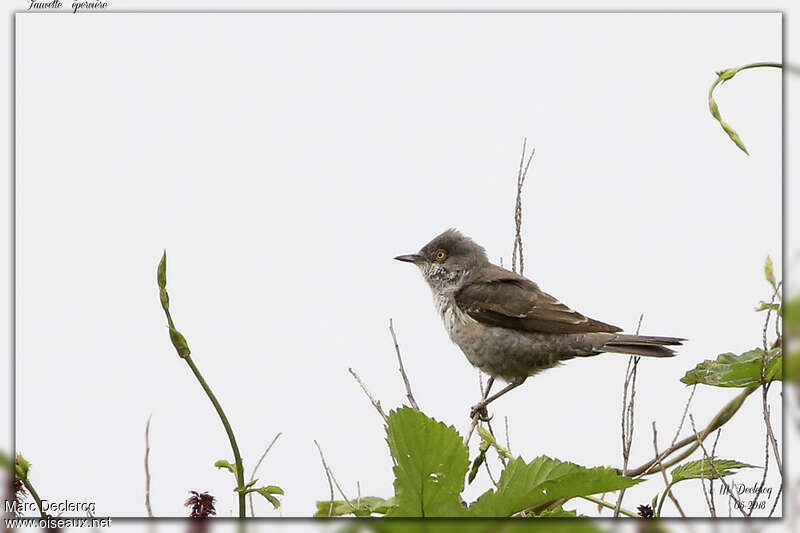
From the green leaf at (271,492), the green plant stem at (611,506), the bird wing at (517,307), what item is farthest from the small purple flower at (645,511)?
the bird wing at (517,307)

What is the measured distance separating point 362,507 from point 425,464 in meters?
0.37

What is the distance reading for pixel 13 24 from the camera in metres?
2.66

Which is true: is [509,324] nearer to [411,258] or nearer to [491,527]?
[411,258]

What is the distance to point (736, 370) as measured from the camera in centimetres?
213

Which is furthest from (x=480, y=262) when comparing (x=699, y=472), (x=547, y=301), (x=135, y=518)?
(x=135, y=518)

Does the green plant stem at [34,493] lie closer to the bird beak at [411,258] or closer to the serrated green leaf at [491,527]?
the serrated green leaf at [491,527]

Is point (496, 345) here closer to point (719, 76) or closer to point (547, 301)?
point (547, 301)

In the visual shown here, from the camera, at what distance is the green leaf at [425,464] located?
1702 mm

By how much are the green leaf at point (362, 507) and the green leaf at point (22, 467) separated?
712mm

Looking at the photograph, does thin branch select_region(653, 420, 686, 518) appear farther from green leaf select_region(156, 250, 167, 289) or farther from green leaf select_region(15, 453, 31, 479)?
green leaf select_region(15, 453, 31, 479)

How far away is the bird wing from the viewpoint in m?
5.39

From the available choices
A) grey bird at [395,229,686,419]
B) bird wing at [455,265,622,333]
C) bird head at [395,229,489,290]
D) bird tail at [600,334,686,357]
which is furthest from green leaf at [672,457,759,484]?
bird head at [395,229,489,290]

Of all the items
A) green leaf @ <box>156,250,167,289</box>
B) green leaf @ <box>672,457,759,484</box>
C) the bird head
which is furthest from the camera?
the bird head

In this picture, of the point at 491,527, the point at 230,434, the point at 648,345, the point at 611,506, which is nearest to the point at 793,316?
the point at 491,527
